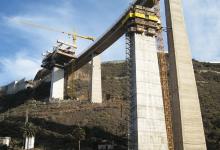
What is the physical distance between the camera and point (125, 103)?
314 feet

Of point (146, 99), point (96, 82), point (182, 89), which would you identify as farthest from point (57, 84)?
point (182, 89)

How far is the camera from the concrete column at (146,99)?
2324 inches

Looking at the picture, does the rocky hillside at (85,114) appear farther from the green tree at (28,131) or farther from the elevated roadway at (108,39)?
the elevated roadway at (108,39)

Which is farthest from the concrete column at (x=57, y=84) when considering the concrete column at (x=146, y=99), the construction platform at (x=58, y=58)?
the concrete column at (x=146, y=99)

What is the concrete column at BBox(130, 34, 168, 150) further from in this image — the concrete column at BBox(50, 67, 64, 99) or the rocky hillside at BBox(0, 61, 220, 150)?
the concrete column at BBox(50, 67, 64, 99)

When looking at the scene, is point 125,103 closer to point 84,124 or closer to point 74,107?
point 74,107

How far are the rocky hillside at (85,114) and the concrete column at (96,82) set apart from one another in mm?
2476

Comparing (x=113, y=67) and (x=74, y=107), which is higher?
(x=113, y=67)

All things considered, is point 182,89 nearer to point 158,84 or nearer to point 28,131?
point 158,84

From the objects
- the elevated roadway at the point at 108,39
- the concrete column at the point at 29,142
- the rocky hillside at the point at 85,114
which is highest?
the elevated roadway at the point at 108,39

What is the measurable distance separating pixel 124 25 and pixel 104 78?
56104mm

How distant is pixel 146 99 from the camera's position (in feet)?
204

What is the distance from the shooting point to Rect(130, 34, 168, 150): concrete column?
59.0m

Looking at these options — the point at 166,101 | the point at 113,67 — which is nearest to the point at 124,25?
the point at 166,101
